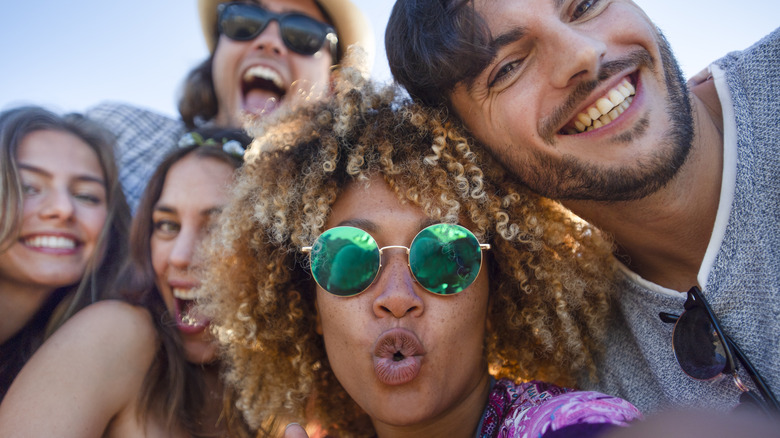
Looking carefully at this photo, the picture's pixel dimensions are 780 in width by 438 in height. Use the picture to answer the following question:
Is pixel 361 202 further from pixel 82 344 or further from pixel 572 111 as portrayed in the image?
pixel 82 344

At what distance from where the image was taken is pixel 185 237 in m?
3.23

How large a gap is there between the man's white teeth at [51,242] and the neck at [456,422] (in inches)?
90.6

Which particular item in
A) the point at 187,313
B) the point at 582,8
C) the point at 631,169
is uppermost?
the point at 582,8

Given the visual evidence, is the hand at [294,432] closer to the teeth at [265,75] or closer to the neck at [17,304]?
the neck at [17,304]

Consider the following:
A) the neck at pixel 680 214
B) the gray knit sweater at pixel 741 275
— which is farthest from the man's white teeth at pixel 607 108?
the gray knit sweater at pixel 741 275

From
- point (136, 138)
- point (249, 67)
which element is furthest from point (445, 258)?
point (136, 138)

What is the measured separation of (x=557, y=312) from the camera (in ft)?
8.93

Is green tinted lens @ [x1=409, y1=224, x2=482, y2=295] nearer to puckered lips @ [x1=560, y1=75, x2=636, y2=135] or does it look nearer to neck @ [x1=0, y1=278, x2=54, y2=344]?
puckered lips @ [x1=560, y1=75, x2=636, y2=135]

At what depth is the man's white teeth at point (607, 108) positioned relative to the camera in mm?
2379

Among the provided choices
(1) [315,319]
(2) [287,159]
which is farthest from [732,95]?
(1) [315,319]

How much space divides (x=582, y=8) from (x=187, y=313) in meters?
2.70

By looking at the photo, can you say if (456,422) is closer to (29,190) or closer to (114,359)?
(114,359)

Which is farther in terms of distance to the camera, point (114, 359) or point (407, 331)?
point (114, 359)

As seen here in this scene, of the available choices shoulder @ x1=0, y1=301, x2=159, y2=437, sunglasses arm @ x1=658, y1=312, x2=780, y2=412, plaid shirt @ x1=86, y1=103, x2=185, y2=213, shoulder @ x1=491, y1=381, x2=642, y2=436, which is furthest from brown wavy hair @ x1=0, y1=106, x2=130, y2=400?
sunglasses arm @ x1=658, y1=312, x2=780, y2=412
